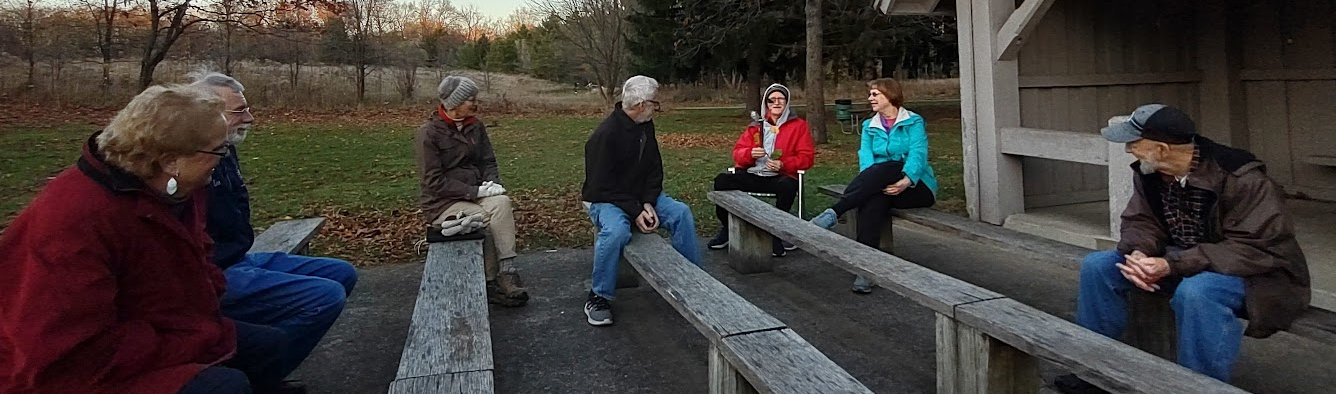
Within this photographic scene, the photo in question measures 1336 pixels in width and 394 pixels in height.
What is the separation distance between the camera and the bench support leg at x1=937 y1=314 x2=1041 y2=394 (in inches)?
119

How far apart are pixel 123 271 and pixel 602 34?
28067mm

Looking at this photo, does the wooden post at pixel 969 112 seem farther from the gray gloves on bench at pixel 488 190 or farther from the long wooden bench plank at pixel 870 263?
the gray gloves on bench at pixel 488 190

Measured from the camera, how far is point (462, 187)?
4.93 meters

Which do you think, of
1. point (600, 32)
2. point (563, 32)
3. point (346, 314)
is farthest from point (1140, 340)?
point (563, 32)

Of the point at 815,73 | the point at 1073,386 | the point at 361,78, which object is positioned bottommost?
the point at 1073,386

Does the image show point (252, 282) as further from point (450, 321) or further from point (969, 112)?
point (969, 112)

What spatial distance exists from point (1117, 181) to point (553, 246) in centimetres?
389

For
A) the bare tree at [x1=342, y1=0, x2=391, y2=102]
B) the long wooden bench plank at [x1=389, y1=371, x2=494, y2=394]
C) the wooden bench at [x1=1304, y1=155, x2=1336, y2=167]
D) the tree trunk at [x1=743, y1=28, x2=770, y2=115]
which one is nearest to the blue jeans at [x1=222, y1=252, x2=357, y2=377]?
the long wooden bench plank at [x1=389, y1=371, x2=494, y2=394]

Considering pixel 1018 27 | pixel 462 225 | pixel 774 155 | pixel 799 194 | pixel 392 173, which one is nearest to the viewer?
pixel 462 225

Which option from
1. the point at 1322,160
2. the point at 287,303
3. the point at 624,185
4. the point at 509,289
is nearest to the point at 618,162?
the point at 624,185

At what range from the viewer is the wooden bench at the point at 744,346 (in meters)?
2.59

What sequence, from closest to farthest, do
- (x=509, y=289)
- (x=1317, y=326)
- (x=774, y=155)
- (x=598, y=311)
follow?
(x=1317, y=326) < (x=598, y=311) < (x=509, y=289) < (x=774, y=155)

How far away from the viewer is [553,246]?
6773mm

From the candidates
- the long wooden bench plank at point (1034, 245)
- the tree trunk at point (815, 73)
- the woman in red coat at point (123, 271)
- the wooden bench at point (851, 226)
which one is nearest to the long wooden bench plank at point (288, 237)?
the woman in red coat at point (123, 271)
